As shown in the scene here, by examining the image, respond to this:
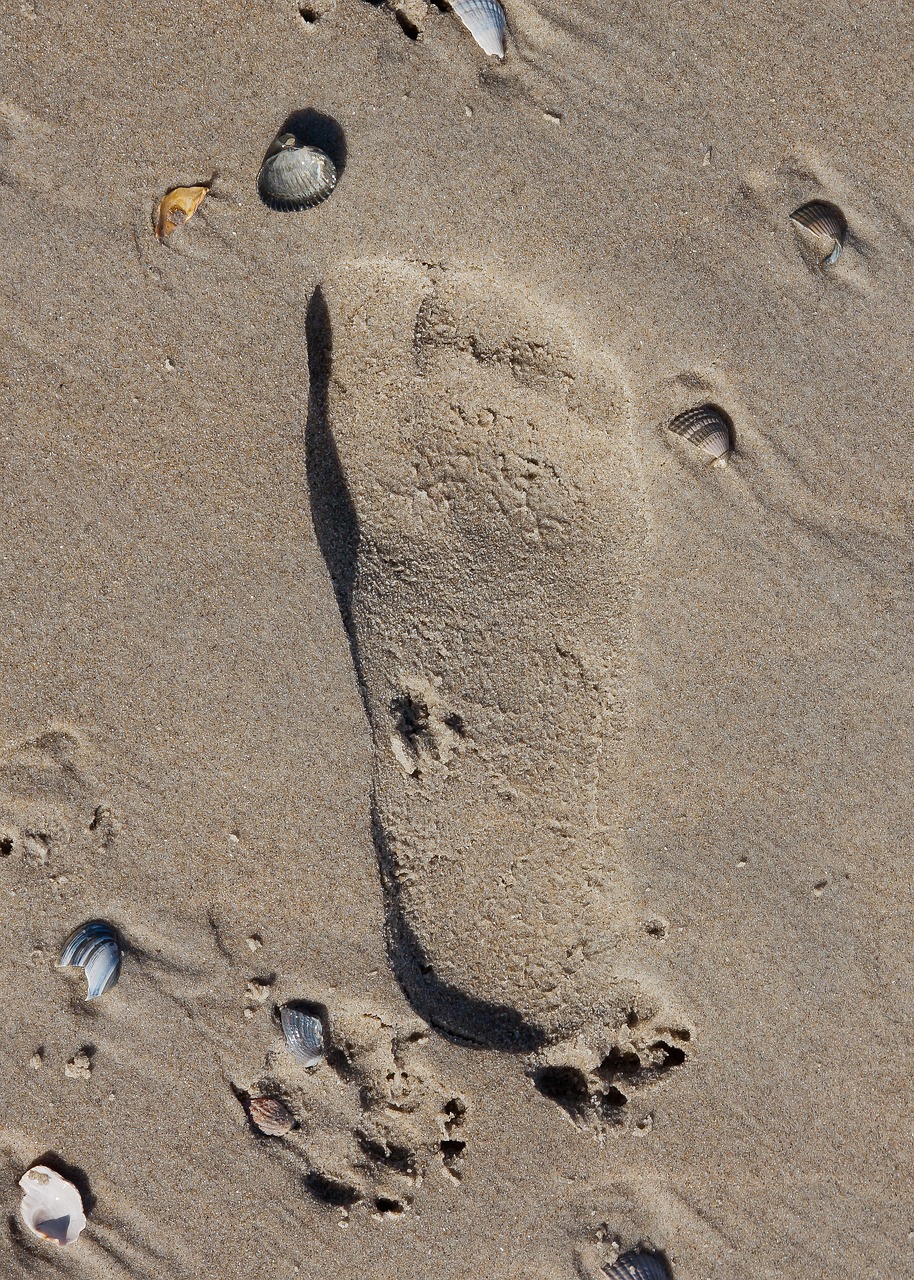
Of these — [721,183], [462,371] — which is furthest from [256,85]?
[721,183]

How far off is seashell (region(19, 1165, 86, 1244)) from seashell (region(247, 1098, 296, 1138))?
0.74 metres

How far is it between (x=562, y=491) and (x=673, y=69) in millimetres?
1554

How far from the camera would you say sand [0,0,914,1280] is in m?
2.89

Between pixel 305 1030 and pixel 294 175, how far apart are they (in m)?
3.06

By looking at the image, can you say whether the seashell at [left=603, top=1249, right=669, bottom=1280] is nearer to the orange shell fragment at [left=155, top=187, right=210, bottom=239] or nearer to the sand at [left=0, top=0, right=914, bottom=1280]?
the sand at [left=0, top=0, right=914, bottom=1280]

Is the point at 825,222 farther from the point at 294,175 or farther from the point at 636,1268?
the point at 636,1268

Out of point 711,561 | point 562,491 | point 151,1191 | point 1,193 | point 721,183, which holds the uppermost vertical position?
point 721,183

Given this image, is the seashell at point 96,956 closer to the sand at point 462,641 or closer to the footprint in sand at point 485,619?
the sand at point 462,641

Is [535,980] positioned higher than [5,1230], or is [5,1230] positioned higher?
[535,980]

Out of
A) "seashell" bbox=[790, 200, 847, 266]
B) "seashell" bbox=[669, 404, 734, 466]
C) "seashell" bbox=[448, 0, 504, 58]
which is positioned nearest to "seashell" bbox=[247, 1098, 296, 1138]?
"seashell" bbox=[669, 404, 734, 466]

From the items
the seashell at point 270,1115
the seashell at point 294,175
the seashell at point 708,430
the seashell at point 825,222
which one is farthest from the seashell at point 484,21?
the seashell at point 270,1115

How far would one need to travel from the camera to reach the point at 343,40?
2.87 m

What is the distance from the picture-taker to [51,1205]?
10.1 ft

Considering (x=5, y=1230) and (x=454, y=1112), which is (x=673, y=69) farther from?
(x=5, y=1230)
